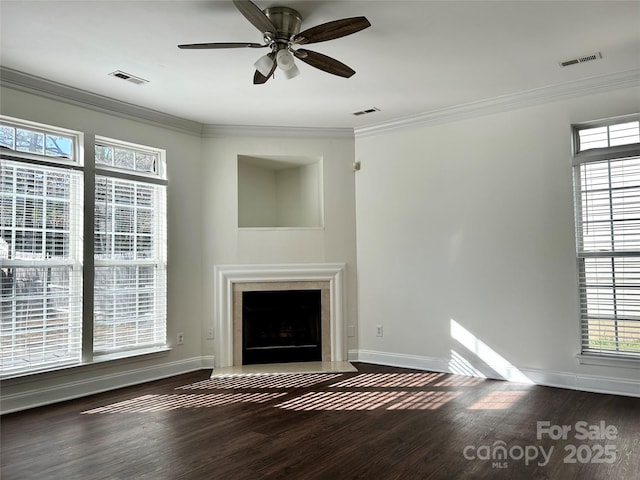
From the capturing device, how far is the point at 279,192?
6180 millimetres

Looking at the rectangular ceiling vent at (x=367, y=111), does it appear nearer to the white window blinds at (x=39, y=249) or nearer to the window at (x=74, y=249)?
the window at (x=74, y=249)

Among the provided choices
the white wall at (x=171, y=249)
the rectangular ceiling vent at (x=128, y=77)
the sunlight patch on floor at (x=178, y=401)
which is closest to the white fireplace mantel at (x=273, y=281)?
the white wall at (x=171, y=249)

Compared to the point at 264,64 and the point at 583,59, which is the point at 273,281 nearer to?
the point at 264,64

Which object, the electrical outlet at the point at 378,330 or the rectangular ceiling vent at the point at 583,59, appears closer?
the rectangular ceiling vent at the point at 583,59

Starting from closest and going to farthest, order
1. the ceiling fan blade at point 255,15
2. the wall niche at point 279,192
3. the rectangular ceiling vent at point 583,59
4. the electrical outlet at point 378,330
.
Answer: the ceiling fan blade at point 255,15 → the rectangular ceiling vent at point 583,59 → the electrical outlet at point 378,330 → the wall niche at point 279,192

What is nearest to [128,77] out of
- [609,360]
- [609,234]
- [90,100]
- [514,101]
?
[90,100]

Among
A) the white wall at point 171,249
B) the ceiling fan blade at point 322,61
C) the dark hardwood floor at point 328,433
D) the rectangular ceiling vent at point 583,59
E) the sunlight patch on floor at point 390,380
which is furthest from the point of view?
the sunlight patch on floor at point 390,380

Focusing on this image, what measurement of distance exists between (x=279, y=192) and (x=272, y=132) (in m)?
0.92

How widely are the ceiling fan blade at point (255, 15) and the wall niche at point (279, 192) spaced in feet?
9.12

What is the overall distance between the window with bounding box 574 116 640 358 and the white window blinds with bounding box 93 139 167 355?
13.7ft

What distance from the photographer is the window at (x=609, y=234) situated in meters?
4.03

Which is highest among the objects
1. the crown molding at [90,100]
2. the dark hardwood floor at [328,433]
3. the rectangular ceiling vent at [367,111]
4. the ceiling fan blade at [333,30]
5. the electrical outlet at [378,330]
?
the rectangular ceiling vent at [367,111]

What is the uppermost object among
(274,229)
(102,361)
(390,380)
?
(274,229)

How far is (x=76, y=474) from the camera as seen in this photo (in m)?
2.65
